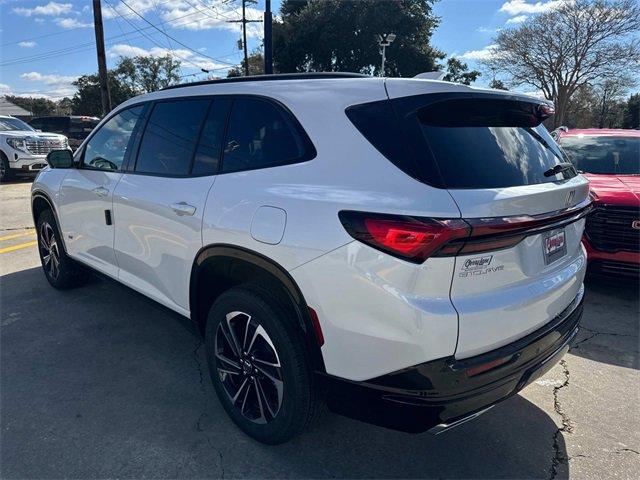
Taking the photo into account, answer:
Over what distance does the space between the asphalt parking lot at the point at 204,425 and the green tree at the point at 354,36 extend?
123ft

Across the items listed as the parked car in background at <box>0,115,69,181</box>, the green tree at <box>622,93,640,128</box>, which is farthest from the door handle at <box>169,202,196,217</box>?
the green tree at <box>622,93,640,128</box>

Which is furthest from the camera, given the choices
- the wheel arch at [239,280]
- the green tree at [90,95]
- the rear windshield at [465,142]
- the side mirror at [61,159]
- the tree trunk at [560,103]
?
the green tree at [90,95]

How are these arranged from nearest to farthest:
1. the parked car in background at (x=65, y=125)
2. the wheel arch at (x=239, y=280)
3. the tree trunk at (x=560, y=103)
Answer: the wheel arch at (x=239, y=280) → the parked car in background at (x=65, y=125) → the tree trunk at (x=560, y=103)

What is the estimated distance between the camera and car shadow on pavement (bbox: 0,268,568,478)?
2348 millimetres

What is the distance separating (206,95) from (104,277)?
1.83m

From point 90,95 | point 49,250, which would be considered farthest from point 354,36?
point 49,250

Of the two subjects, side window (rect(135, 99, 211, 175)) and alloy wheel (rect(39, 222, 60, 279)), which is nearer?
side window (rect(135, 99, 211, 175))

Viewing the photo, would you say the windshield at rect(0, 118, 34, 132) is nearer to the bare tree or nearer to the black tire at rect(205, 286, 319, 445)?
the black tire at rect(205, 286, 319, 445)

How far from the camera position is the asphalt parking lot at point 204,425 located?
2359 millimetres

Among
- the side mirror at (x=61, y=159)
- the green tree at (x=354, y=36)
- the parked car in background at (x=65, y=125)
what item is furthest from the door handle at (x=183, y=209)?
the green tree at (x=354, y=36)

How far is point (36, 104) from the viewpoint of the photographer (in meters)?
73.6

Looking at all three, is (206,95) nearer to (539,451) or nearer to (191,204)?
(191,204)

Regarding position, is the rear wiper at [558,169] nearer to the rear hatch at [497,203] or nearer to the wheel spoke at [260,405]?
the rear hatch at [497,203]

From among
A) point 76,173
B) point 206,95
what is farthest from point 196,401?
point 76,173
